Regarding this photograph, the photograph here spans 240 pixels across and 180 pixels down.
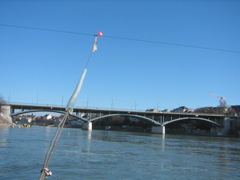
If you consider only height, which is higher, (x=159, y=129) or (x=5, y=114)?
(x=5, y=114)

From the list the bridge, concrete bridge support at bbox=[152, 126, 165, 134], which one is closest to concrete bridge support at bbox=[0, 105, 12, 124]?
the bridge

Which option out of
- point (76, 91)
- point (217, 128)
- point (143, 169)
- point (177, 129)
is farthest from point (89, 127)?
point (76, 91)

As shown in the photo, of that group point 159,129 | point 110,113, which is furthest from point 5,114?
point 159,129

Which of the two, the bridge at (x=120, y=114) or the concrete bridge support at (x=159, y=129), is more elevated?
the bridge at (x=120, y=114)

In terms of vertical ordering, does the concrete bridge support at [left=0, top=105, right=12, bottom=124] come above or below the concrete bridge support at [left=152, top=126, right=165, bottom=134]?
above

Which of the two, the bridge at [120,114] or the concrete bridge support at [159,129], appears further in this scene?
the concrete bridge support at [159,129]

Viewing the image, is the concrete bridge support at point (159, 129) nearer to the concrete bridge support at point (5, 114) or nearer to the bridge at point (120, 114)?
the bridge at point (120, 114)

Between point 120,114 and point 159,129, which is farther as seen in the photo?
point 159,129

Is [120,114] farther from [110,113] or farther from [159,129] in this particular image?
[159,129]

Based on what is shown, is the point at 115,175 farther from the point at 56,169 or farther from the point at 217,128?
the point at 217,128

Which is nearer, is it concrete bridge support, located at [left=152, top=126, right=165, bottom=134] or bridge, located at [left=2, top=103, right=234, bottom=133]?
bridge, located at [left=2, top=103, right=234, bottom=133]

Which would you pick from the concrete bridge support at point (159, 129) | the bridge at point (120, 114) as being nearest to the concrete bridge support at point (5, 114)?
the bridge at point (120, 114)

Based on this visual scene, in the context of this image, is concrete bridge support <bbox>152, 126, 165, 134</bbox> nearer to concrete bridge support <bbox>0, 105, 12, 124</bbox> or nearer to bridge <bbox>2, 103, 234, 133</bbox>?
bridge <bbox>2, 103, 234, 133</bbox>

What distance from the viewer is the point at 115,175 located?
39.8ft
